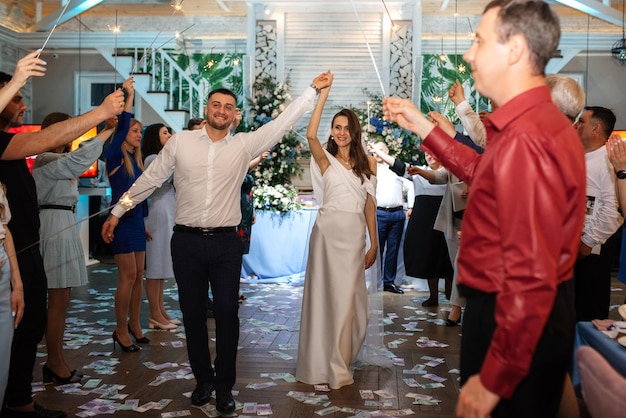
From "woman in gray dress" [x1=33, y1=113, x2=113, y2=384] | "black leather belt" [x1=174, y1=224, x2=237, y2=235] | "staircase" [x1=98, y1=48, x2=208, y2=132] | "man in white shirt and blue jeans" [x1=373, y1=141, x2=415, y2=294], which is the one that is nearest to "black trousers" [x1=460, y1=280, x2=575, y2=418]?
"black leather belt" [x1=174, y1=224, x2=237, y2=235]

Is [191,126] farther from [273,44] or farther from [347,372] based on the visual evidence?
[273,44]

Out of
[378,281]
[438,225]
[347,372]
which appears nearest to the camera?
[347,372]

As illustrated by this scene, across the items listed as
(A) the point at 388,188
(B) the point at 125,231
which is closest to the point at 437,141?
(B) the point at 125,231

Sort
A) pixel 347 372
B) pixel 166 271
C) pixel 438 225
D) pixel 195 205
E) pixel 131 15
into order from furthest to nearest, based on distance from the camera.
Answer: pixel 131 15 → pixel 438 225 → pixel 166 271 → pixel 347 372 → pixel 195 205

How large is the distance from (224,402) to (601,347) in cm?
193

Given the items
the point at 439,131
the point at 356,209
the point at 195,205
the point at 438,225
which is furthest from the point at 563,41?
the point at 439,131

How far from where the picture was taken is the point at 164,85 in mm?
10602

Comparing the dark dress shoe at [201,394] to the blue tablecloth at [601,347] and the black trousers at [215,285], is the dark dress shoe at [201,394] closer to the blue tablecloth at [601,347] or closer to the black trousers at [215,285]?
the black trousers at [215,285]

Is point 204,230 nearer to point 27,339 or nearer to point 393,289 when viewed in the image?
point 27,339

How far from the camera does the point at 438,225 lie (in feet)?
18.2

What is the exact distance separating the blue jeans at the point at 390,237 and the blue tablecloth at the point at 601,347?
4837 millimetres

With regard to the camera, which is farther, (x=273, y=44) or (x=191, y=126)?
(x=273, y=44)

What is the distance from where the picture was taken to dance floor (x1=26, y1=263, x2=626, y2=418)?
345 cm

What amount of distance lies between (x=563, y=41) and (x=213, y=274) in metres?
8.65
